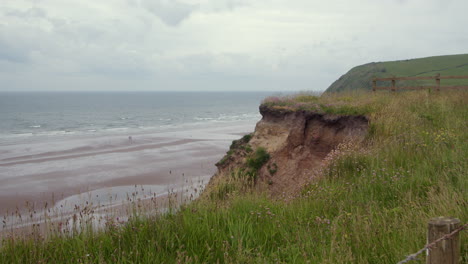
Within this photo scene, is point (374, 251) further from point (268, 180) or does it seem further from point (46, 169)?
point (46, 169)

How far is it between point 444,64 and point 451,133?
A: 4992 cm

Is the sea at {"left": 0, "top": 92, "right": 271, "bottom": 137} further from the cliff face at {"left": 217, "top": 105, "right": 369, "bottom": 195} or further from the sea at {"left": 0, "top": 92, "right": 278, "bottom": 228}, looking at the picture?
the cliff face at {"left": 217, "top": 105, "right": 369, "bottom": 195}

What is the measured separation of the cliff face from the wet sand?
8.33 ft

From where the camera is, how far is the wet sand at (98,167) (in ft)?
57.1

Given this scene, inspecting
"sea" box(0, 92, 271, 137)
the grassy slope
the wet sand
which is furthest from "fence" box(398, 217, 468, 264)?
"sea" box(0, 92, 271, 137)

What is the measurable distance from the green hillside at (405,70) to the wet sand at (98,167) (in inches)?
629

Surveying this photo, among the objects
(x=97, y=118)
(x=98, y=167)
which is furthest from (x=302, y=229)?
(x=97, y=118)

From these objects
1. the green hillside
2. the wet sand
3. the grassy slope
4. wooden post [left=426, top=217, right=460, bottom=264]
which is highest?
the green hillside

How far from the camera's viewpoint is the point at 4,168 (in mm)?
24047

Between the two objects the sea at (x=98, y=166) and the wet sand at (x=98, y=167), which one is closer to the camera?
the sea at (x=98, y=166)

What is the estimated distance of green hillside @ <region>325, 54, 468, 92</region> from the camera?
4269cm

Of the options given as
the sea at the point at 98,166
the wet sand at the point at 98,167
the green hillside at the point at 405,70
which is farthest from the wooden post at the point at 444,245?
the green hillside at the point at 405,70

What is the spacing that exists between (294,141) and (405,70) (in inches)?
1644

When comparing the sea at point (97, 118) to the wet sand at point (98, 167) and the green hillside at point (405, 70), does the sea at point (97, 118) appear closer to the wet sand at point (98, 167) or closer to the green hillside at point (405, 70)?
the wet sand at point (98, 167)
